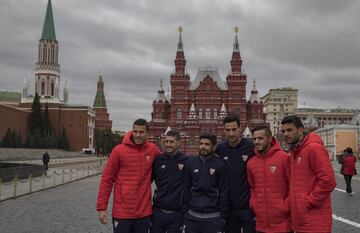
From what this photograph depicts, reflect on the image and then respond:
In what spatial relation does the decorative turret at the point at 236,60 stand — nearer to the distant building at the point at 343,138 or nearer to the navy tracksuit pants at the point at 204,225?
the distant building at the point at 343,138

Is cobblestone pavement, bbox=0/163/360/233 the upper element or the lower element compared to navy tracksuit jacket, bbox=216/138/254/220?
lower

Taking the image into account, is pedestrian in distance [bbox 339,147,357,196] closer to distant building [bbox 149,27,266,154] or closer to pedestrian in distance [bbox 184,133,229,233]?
pedestrian in distance [bbox 184,133,229,233]

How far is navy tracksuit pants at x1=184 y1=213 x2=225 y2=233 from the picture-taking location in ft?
16.9

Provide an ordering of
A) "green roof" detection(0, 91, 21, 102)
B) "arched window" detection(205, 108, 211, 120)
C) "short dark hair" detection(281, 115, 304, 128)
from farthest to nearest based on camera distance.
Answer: "green roof" detection(0, 91, 21, 102) < "arched window" detection(205, 108, 211, 120) < "short dark hair" detection(281, 115, 304, 128)

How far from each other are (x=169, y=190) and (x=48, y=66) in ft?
354

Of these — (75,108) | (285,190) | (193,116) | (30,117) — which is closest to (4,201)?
(285,190)

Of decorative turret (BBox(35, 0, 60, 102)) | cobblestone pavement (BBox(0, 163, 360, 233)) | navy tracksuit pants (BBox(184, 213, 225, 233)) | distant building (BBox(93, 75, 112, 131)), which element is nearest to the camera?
navy tracksuit pants (BBox(184, 213, 225, 233))

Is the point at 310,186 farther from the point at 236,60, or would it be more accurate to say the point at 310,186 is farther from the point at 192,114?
the point at 236,60

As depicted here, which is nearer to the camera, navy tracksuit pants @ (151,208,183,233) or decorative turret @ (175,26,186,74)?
navy tracksuit pants @ (151,208,183,233)

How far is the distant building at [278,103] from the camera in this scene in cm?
14125

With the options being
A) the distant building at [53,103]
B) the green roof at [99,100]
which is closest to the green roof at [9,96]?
the distant building at [53,103]

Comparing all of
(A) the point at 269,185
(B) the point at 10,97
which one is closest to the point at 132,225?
(A) the point at 269,185

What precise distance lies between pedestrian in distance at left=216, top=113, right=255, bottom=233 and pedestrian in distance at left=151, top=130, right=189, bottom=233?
0.59 m

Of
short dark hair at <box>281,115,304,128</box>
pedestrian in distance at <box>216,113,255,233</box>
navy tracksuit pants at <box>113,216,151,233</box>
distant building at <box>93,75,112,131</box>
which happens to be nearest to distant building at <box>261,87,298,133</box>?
distant building at <box>93,75,112,131</box>
